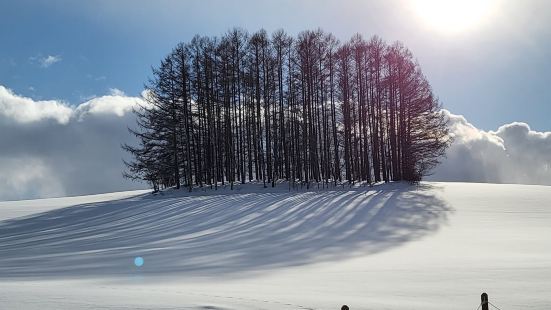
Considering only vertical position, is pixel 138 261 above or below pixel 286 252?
above

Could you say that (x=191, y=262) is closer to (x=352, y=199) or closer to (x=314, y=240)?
(x=314, y=240)

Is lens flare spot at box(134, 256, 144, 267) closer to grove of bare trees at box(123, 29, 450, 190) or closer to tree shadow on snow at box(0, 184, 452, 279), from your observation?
tree shadow on snow at box(0, 184, 452, 279)

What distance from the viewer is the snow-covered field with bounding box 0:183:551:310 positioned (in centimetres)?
722

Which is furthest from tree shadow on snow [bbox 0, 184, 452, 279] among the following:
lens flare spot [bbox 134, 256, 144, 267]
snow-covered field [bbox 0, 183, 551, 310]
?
lens flare spot [bbox 134, 256, 144, 267]

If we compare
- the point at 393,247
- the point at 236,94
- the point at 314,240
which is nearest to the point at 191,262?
the point at 314,240

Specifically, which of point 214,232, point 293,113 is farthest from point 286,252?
point 293,113

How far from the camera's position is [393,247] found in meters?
14.8

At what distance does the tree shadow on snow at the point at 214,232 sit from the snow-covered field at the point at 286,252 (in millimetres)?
53

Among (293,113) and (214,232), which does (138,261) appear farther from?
(293,113)

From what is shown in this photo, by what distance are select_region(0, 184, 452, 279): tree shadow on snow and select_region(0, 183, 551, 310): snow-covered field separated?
0.05m

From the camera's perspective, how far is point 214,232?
17.4 meters

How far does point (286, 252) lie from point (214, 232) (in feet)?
14.6

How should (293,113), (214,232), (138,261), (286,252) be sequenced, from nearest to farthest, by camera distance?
1. (138,261)
2. (286,252)
3. (214,232)
4. (293,113)

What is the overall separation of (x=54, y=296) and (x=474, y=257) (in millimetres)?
10175
